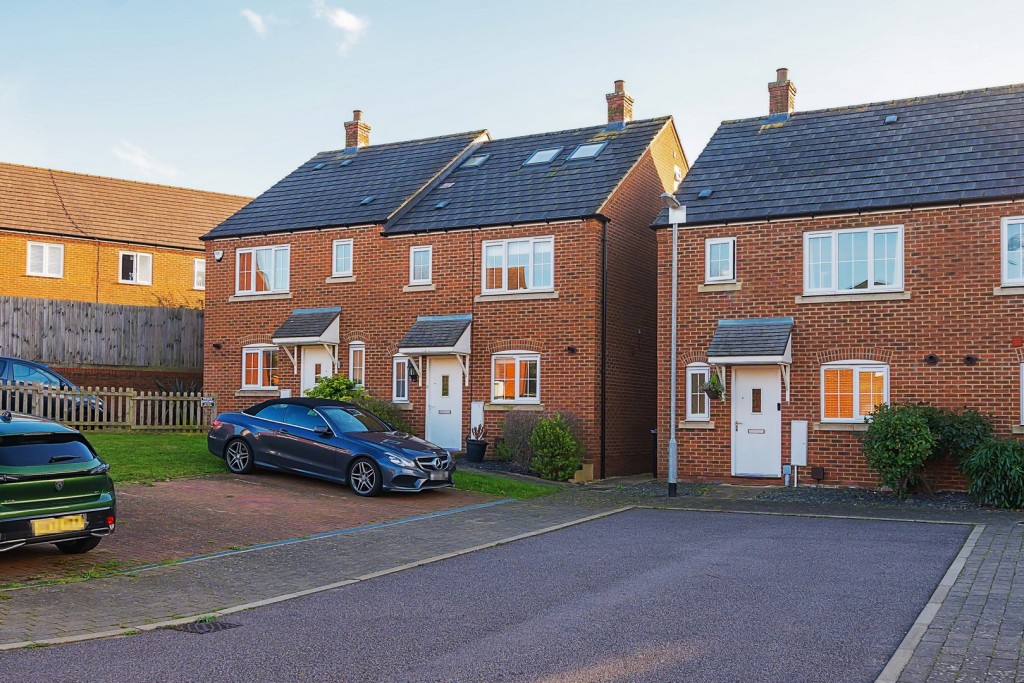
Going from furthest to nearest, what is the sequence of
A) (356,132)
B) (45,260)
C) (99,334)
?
1. (45,260)
2. (356,132)
3. (99,334)

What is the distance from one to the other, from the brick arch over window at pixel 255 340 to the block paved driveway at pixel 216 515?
27.9 ft

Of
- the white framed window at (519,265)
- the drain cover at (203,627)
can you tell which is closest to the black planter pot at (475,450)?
the white framed window at (519,265)

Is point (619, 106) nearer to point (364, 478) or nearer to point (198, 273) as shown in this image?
point (364, 478)

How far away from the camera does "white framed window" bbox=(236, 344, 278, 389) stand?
85.1ft

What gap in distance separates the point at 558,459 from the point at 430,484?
435cm

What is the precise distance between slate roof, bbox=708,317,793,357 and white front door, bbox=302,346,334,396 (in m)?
9.84

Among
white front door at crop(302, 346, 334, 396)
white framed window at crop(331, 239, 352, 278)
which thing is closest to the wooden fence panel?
white front door at crop(302, 346, 334, 396)

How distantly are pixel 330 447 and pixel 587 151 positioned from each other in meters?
11.8

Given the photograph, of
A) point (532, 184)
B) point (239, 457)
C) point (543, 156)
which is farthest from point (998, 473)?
point (543, 156)

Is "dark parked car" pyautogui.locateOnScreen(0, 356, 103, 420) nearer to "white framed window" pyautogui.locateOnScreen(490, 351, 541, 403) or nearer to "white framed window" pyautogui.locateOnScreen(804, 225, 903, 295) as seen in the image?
"white framed window" pyautogui.locateOnScreen(490, 351, 541, 403)

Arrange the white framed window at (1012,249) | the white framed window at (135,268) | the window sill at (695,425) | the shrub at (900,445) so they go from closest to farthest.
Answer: the shrub at (900,445) → the white framed window at (1012,249) → the window sill at (695,425) → the white framed window at (135,268)

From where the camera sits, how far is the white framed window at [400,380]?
24109mm

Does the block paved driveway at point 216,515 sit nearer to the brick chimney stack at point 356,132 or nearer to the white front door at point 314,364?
the white front door at point 314,364

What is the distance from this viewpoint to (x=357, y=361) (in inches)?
984
